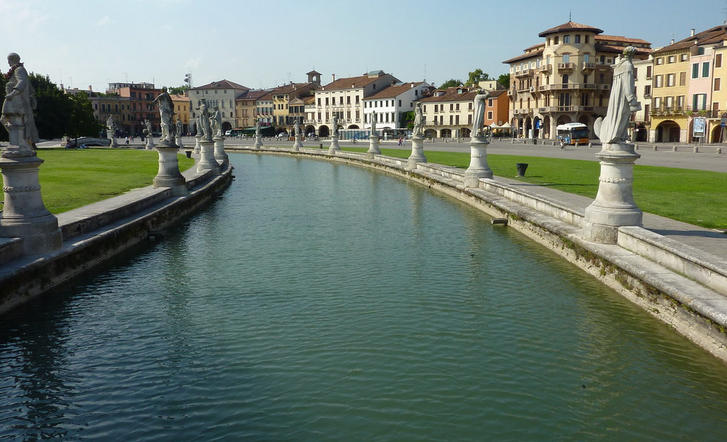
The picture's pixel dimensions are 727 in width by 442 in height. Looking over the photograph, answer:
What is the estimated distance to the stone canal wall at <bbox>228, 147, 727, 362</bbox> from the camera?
8430mm

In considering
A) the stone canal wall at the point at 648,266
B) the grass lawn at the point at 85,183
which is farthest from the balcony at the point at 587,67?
the stone canal wall at the point at 648,266

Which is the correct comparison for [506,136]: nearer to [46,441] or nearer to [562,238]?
[562,238]

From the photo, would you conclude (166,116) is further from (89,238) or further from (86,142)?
(86,142)

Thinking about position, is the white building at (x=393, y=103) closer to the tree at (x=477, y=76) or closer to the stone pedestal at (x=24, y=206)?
the tree at (x=477, y=76)

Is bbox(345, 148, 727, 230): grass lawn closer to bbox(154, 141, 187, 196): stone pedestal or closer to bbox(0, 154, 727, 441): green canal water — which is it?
bbox(0, 154, 727, 441): green canal water

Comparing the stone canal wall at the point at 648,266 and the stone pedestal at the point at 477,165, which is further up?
the stone pedestal at the point at 477,165

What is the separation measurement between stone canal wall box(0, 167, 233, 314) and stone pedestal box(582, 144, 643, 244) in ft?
36.4

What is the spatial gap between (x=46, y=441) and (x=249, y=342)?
324 centimetres

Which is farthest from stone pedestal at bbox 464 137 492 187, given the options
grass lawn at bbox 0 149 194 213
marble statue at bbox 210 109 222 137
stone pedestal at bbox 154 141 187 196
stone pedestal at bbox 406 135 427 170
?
marble statue at bbox 210 109 222 137

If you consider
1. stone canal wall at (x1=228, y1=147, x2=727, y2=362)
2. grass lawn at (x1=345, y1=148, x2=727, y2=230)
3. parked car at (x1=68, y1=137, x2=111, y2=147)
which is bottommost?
stone canal wall at (x1=228, y1=147, x2=727, y2=362)

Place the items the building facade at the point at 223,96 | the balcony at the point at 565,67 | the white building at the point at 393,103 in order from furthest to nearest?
the building facade at the point at 223,96 < the white building at the point at 393,103 < the balcony at the point at 565,67

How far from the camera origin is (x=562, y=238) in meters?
14.1

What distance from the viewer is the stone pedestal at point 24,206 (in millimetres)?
11586

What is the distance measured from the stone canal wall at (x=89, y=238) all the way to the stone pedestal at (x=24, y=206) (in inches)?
12.7
